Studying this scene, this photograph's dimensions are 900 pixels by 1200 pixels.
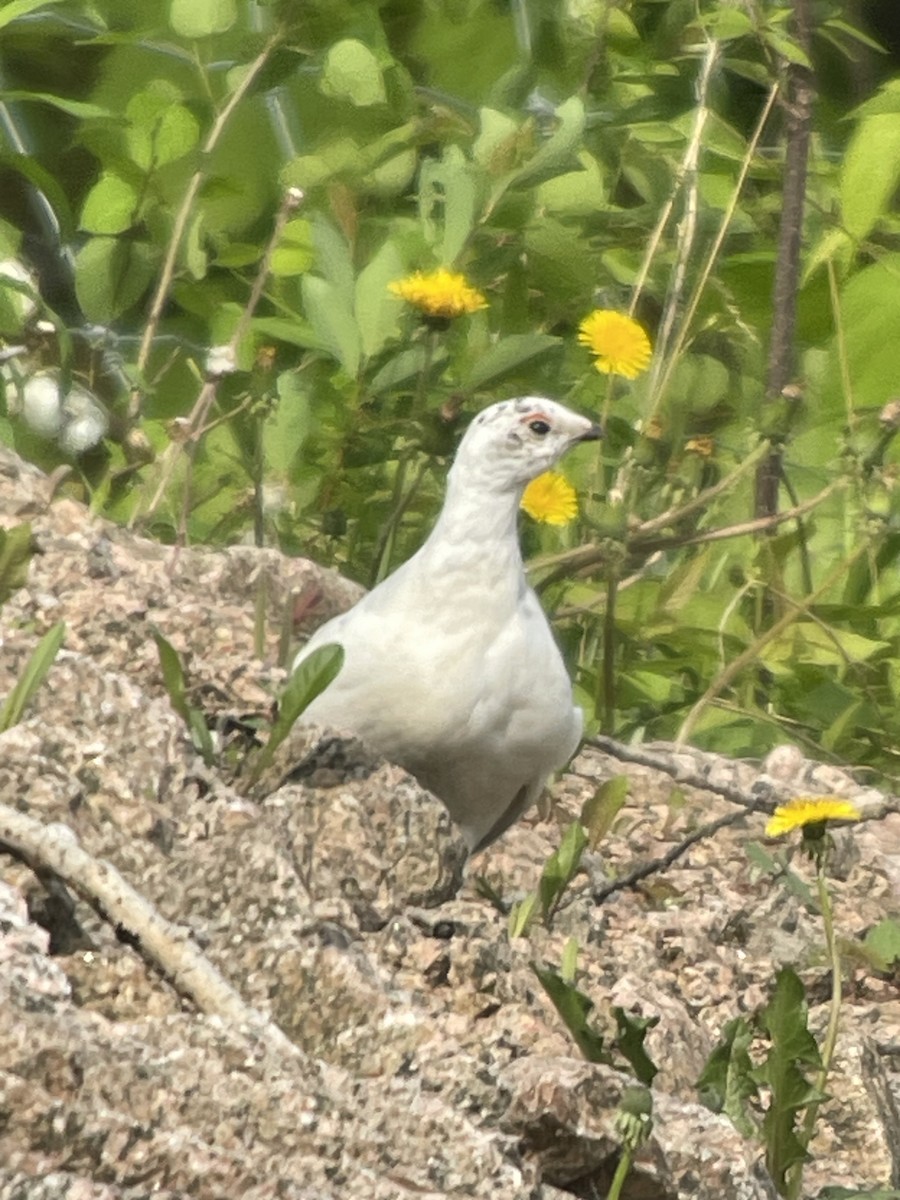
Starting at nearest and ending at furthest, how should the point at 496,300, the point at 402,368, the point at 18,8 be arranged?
the point at 402,368 → the point at 18,8 → the point at 496,300

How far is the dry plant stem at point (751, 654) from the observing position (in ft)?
14.4

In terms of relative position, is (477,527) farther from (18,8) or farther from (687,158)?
(18,8)

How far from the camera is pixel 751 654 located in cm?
444

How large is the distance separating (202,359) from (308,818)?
9.56 ft

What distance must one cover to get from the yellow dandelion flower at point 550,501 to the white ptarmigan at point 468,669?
591 mm

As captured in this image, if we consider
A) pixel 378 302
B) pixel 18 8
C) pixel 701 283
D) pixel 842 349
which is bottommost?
pixel 842 349

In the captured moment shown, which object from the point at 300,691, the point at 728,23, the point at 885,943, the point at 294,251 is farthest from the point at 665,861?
the point at 294,251

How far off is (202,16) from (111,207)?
45 cm

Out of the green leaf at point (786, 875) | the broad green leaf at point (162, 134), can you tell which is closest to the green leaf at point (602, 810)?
the green leaf at point (786, 875)

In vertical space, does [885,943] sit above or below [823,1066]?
below

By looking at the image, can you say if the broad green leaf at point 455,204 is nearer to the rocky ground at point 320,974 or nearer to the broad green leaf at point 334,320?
the broad green leaf at point 334,320

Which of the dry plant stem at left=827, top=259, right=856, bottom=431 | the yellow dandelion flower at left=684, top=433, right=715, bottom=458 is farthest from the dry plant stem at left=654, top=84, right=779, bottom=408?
the dry plant stem at left=827, top=259, right=856, bottom=431

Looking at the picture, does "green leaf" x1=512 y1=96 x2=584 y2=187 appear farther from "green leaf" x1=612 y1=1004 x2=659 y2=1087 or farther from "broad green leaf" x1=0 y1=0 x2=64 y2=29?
"green leaf" x1=612 y1=1004 x2=659 y2=1087

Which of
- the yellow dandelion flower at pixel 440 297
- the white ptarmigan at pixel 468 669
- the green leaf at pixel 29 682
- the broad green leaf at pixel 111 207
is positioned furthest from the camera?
Result: the broad green leaf at pixel 111 207
